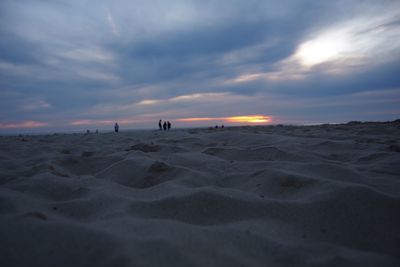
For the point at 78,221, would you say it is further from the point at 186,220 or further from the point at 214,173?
the point at 214,173

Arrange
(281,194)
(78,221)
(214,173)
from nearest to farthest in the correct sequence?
1. (78,221)
2. (281,194)
3. (214,173)

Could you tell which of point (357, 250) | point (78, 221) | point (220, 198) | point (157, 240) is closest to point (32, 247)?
point (78, 221)

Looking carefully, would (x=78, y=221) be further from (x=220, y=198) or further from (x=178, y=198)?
(x=220, y=198)

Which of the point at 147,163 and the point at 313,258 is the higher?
the point at 147,163

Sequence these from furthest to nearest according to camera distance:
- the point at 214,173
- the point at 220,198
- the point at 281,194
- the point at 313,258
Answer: the point at 214,173
the point at 281,194
the point at 220,198
the point at 313,258

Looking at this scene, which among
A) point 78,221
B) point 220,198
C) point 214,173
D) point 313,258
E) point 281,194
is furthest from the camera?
point 214,173

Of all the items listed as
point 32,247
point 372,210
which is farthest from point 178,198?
point 372,210

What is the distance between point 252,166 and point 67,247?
6.00ft

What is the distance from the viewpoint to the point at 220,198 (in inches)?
66.3

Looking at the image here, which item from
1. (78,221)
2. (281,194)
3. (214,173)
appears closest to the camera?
(78,221)

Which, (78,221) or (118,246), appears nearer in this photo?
(118,246)

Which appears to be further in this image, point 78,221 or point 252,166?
point 252,166

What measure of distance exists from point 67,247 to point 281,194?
1.39 meters

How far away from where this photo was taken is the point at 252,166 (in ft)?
8.34
